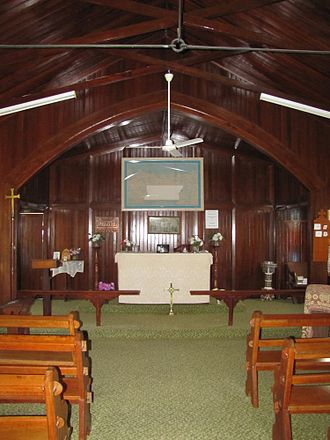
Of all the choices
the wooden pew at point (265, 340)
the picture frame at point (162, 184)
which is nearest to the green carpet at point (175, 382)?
the wooden pew at point (265, 340)

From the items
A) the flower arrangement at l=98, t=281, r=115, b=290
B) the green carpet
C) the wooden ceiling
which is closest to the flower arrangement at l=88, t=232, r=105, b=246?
the flower arrangement at l=98, t=281, r=115, b=290

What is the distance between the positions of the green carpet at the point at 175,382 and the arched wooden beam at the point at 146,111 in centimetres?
271

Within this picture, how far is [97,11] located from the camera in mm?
4797

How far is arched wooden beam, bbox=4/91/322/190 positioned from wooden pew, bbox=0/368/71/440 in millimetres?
4702

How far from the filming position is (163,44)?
5.89m

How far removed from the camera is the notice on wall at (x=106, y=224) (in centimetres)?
919

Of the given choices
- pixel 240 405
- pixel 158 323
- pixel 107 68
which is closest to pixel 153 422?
pixel 240 405

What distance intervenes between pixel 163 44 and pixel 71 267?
16.2 feet

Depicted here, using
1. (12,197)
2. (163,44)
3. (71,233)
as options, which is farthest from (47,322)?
(71,233)

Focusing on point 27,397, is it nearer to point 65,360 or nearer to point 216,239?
point 65,360

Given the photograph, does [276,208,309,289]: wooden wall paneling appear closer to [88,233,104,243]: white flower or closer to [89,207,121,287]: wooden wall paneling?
[89,207,121,287]: wooden wall paneling

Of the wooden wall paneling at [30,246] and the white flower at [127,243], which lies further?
the white flower at [127,243]

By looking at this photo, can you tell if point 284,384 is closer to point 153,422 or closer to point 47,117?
point 153,422

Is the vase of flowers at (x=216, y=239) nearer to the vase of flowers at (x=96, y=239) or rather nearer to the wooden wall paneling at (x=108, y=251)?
the wooden wall paneling at (x=108, y=251)
